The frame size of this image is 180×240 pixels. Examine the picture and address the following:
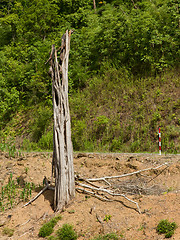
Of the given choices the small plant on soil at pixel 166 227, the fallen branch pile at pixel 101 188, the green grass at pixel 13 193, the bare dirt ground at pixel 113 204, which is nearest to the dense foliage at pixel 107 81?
the bare dirt ground at pixel 113 204

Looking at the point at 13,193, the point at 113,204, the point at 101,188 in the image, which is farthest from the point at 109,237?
the point at 13,193

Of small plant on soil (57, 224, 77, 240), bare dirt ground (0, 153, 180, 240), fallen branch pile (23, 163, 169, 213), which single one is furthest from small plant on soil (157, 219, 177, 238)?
small plant on soil (57, 224, 77, 240)

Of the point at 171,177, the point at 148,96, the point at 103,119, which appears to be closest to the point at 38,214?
the point at 171,177

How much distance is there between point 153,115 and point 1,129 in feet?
27.6

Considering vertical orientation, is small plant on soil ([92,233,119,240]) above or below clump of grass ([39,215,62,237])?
below

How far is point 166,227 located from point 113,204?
1.71 meters

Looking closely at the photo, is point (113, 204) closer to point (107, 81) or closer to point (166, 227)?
point (166, 227)

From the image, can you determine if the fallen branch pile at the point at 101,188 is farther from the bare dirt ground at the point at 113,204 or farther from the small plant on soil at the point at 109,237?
the small plant on soil at the point at 109,237

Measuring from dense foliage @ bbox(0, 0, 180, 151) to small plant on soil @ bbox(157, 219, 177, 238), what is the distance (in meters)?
5.68

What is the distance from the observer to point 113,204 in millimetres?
7648

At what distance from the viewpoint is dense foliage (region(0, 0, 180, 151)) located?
13344 mm

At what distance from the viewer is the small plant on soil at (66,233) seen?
6573 millimetres

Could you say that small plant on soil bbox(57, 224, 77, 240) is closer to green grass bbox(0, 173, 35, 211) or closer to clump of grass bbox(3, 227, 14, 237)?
clump of grass bbox(3, 227, 14, 237)

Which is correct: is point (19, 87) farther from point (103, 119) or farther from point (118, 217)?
point (118, 217)
